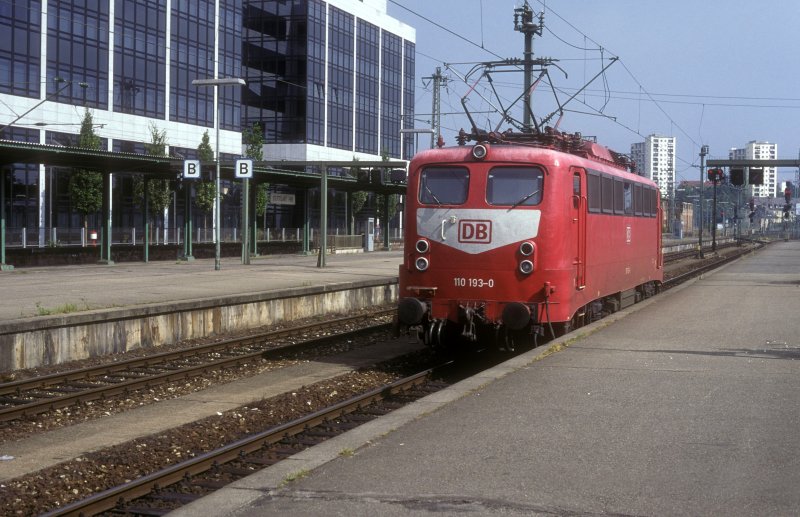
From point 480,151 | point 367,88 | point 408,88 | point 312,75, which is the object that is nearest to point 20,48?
point 312,75

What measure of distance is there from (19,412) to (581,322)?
9341mm

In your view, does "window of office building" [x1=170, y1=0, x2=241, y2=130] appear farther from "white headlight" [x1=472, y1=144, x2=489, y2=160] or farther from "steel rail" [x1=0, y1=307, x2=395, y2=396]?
"white headlight" [x1=472, y1=144, x2=489, y2=160]

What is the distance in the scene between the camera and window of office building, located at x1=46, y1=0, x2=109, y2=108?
50000mm

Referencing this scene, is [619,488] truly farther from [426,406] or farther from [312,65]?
[312,65]

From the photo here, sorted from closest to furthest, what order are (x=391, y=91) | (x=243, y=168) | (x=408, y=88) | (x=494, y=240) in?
(x=494, y=240) < (x=243, y=168) < (x=391, y=91) < (x=408, y=88)

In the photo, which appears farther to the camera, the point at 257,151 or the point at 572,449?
the point at 257,151

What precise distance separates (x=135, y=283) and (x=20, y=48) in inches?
1093

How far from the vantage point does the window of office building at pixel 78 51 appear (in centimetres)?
5000

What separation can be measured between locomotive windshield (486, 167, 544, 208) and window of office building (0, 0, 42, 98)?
38895 mm

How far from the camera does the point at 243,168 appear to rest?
32906mm

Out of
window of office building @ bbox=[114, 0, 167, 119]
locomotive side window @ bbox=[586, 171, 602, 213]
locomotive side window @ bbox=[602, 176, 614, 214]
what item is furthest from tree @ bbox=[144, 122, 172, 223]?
locomotive side window @ bbox=[586, 171, 602, 213]

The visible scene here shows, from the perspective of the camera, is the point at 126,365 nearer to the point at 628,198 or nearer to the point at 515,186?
the point at 515,186

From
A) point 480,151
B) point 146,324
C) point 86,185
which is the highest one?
point 86,185

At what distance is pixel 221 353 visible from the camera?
16156 millimetres
